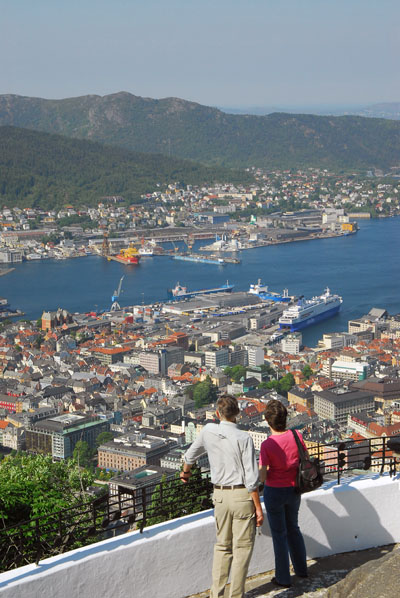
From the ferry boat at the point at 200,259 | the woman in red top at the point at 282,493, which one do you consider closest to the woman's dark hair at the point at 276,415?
the woman in red top at the point at 282,493

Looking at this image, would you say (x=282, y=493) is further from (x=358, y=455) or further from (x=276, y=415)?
(x=358, y=455)

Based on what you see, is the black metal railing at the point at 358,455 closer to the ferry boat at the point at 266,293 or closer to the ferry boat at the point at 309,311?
the ferry boat at the point at 309,311

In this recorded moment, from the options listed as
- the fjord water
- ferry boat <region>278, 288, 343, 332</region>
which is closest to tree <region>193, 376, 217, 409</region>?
the fjord water

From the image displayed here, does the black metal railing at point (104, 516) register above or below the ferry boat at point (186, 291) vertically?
above

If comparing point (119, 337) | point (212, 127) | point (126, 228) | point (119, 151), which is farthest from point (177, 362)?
point (212, 127)

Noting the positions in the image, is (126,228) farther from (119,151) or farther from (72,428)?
(72,428)

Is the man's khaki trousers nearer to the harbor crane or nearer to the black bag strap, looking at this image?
the black bag strap
